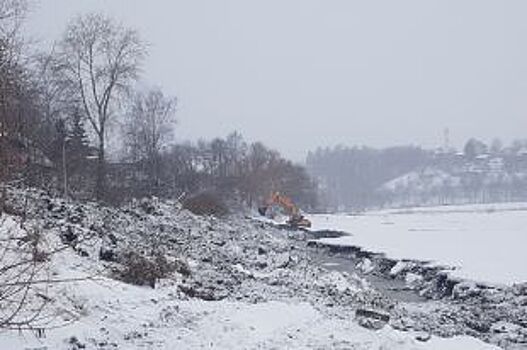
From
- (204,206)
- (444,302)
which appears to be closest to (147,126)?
(204,206)

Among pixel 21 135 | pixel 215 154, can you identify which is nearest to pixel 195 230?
pixel 21 135

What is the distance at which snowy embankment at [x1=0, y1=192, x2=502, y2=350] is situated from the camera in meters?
10.6

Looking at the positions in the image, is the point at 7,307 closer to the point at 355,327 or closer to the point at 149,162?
the point at 355,327

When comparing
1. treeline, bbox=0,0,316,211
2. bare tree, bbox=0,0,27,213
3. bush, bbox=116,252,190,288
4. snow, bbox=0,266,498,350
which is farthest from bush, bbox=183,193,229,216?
bare tree, bbox=0,0,27,213

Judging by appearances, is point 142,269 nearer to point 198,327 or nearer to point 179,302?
point 179,302

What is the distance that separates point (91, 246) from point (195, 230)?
12462 mm

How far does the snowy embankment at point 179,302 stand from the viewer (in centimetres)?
1055

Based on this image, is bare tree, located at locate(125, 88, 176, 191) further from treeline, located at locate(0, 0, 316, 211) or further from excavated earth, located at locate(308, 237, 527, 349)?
excavated earth, located at locate(308, 237, 527, 349)

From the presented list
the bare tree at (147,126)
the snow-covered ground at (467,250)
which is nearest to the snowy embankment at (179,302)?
the snow-covered ground at (467,250)

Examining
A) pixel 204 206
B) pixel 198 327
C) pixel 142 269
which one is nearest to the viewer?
pixel 198 327

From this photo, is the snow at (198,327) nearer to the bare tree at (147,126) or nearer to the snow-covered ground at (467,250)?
the snow-covered ground at (467,250)

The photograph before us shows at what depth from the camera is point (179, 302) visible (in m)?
13.8

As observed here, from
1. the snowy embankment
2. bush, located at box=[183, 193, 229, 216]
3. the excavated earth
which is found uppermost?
bush, located at box=[183, 193, 229, 216]

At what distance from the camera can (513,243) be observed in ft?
101
